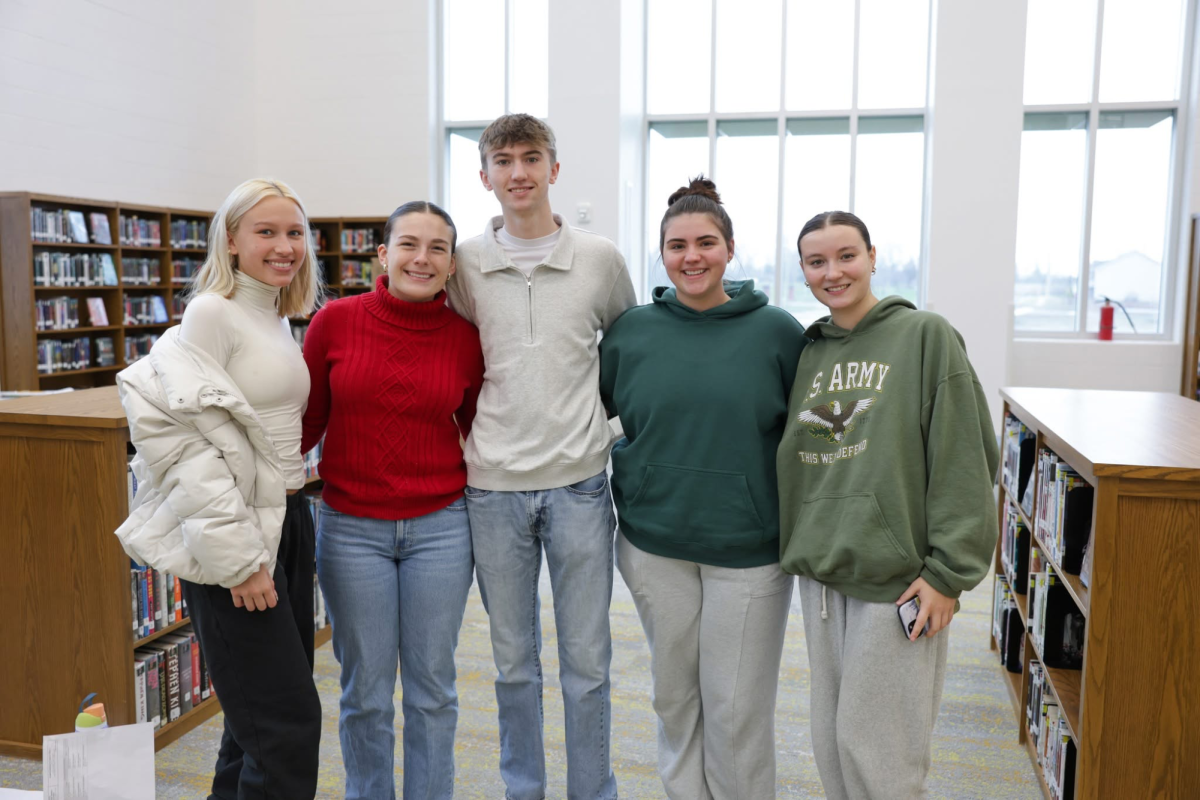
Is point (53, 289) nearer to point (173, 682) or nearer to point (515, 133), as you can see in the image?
point (173, 682)

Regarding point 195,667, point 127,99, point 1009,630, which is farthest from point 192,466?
point 127,99

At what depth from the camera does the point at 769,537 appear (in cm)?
187

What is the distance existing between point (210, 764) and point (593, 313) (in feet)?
5.90

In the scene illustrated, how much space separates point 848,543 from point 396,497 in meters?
0.98

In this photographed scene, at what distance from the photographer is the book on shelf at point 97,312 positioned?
258 inches

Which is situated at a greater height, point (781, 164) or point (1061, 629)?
point (781, 164)

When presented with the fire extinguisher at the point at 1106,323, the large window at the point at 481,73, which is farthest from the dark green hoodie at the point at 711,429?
the large window at the point at 481,73

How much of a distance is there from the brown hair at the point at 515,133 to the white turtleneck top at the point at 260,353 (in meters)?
0.59

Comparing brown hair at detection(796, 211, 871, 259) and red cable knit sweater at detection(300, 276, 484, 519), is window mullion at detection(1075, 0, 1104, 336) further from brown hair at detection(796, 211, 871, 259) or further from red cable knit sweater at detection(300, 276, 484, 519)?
red cable knit sweater at detection(300, 276, 484, 519)

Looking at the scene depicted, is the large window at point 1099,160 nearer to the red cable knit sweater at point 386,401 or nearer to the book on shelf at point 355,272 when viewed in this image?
the book on shelf at point 355,272

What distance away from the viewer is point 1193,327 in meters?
7.05

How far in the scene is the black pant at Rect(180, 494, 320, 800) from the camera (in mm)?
1680

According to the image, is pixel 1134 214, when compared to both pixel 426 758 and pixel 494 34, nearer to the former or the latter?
pixel 494 34

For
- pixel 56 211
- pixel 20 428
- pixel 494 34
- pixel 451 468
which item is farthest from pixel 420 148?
pixel 451 468
